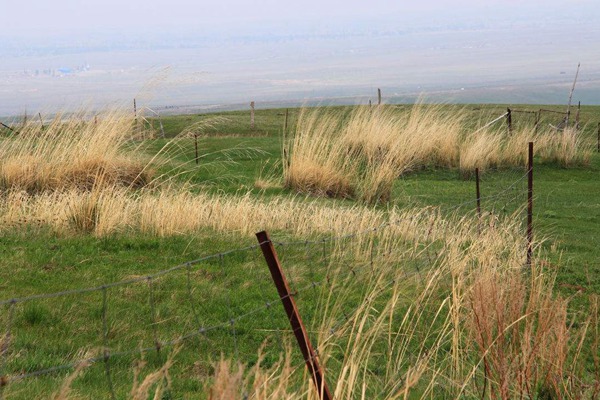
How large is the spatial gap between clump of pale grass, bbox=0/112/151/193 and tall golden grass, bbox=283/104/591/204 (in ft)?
9.59

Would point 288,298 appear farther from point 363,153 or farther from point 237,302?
point 363,153

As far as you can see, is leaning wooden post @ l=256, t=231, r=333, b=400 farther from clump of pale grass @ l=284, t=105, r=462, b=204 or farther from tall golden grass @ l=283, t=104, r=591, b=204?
tall golden grass @ l=283, t=104, r=591, b=204

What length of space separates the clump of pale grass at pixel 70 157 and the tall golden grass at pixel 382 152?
292 centimetres

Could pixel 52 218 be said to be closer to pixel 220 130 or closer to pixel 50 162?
pixel 50 162

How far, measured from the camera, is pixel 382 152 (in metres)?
16.1

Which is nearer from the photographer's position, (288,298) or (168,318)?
(288,298)

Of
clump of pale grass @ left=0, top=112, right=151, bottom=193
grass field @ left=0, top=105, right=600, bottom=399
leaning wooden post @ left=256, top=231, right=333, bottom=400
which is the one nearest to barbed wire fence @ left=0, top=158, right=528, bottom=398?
grass field @ left=0, top=105, right=600, bottom=399

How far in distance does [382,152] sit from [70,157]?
6.49 m

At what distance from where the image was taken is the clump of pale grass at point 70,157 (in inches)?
452

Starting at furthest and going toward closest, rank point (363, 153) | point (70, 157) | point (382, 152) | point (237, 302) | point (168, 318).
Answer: point (363, 153) < point (382, 152) < point (70, 157) < point (237, 302) < point (168, 318)

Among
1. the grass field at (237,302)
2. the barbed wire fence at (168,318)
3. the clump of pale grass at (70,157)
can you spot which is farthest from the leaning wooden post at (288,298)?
the clump of pale grass at (70,157)

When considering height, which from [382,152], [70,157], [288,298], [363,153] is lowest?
[363,153]

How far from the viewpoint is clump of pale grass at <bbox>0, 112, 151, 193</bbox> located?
11.5 meters

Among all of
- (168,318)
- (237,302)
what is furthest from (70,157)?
(168,318)
